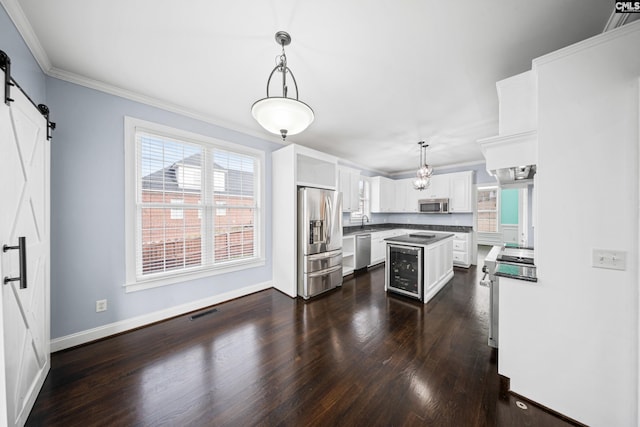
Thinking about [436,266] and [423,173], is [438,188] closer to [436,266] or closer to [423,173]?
[423,173]

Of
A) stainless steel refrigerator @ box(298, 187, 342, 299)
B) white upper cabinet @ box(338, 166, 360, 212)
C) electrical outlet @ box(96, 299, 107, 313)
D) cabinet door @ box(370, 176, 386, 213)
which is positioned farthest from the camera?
cabinet door @ box(370, 176, 386, 213)

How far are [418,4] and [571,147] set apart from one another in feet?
4.54

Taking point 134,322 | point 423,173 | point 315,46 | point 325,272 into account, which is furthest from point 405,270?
point 134,322

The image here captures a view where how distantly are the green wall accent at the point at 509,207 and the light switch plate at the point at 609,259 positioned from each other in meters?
7.70

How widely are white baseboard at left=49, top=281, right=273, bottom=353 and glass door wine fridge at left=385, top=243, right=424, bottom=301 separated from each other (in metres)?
2.47

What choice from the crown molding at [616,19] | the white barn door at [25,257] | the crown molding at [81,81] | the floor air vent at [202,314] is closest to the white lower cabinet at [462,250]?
the crown molding at [616,19]

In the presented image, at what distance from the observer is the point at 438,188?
5.91 m

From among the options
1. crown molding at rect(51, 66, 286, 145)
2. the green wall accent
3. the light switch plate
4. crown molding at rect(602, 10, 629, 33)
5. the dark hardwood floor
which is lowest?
the dark hardwood floor

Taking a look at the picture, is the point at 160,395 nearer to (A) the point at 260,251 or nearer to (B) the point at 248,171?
(A) the point at 260,251

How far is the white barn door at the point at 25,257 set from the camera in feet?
4.03

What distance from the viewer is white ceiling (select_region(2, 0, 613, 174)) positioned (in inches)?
57.1

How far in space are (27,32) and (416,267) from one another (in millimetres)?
4686

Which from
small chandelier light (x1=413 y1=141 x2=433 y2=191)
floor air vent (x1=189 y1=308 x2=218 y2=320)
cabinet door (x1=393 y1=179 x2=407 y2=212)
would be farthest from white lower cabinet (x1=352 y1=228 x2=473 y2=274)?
floor air vent (x1=189 y1=308 x2=218 y2=320)

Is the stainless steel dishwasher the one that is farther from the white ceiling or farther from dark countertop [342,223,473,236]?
the white ceiling
